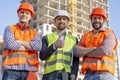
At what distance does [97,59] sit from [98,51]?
0.51 ft

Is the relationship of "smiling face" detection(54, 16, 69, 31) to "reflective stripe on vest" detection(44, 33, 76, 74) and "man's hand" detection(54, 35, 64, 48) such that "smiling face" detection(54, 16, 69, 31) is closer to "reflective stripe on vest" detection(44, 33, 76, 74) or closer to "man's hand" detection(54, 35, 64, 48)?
"reflective stripe on vest" detection(44, 33, 76, 74)

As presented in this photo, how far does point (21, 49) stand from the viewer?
19.2 ft

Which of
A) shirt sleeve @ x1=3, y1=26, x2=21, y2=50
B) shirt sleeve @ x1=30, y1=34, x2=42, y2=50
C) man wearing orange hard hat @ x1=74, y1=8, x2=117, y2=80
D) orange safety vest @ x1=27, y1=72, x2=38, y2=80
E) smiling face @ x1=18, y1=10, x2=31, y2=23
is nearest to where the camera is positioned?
man wearing orange hard hat @ x1=74, y1=8, x2=117, y2=80

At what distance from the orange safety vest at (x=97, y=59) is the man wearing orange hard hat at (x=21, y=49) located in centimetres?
87

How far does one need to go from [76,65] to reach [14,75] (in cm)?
116

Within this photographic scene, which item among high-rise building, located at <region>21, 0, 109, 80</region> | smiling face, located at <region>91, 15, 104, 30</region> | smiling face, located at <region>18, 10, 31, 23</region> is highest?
high-rise building, located at <region>21, 0, 109, 80</region>

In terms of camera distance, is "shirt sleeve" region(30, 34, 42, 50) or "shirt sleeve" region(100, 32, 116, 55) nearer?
"shirt sleeve" region(100, 32, 116, 55)

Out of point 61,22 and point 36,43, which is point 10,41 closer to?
point 36,43

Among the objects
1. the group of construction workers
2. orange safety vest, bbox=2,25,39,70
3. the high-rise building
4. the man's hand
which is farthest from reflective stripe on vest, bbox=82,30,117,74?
the high-rise building

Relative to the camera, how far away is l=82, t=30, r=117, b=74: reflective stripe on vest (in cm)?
562

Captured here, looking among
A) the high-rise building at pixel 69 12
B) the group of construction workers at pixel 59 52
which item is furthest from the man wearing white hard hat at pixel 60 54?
the high-rise building at pixel 69 12

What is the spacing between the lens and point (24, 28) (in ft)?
20.0

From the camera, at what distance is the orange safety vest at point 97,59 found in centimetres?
562

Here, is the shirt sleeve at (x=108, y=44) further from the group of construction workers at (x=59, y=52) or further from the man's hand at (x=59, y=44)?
the man's hand at (x=59, y=44)
